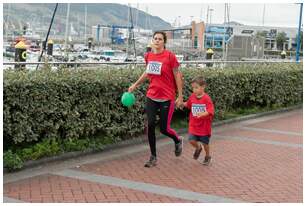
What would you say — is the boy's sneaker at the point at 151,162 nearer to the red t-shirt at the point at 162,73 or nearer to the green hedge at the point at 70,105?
the red t-shirt at the point at 162,73

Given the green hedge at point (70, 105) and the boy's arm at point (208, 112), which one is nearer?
the green hedge at point (70, 105)

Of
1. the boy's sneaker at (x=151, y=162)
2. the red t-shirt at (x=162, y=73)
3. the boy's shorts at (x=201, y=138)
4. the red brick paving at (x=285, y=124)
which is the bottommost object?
the red brick paving at (x=285, y=124)

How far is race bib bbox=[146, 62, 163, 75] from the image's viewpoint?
6.77m

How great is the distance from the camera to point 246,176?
21.6 feet

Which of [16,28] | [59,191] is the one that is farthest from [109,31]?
[59,191]

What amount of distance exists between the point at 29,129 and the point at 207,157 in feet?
8.20

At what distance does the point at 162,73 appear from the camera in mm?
6766

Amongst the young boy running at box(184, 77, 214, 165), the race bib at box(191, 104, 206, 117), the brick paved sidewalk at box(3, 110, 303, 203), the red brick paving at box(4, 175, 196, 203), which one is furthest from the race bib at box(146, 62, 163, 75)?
the red brick paving at box(4, 175, 196, 203)

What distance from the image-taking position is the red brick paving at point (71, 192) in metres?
5.39

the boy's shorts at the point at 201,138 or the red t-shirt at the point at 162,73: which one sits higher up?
the red t-shirt at the point at 162,73

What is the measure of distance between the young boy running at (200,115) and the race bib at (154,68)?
0.60m

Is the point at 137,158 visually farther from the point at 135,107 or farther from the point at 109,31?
the point at 109,31

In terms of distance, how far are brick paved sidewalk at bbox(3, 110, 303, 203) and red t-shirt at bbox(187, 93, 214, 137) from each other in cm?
49

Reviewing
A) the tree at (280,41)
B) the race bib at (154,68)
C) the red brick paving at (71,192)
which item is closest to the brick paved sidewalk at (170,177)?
the red brick paving at (71,192)
